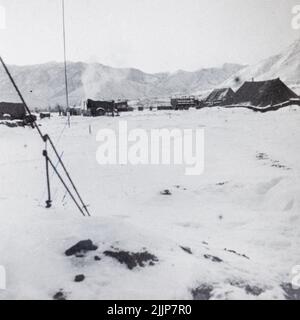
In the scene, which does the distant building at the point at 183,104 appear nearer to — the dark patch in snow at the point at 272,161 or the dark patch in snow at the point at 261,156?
the dark patch in snow at the point at 261,156

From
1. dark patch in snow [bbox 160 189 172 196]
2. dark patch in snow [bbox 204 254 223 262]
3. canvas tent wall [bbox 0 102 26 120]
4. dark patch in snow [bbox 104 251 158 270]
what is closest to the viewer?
dark patch in snow [bbox 104 251 158 270]

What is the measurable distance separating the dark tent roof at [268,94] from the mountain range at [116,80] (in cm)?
6187

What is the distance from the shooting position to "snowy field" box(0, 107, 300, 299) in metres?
3.99

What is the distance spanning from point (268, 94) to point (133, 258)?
29.6 m

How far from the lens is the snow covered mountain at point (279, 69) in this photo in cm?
9281

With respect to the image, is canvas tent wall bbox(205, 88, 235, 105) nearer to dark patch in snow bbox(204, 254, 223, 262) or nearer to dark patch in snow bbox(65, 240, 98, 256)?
dark patch in snow bbox(204, 254, 223, 262)

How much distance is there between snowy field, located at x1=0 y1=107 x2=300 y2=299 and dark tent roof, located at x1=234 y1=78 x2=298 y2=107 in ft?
56.5

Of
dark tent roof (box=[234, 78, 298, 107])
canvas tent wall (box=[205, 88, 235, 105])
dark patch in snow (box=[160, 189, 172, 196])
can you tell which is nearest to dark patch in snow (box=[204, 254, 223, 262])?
dark patch in snow (box=[160, 189, 172, 196])

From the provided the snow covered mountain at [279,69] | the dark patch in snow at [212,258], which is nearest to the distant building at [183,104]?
the snow covered mountain at [279,69]

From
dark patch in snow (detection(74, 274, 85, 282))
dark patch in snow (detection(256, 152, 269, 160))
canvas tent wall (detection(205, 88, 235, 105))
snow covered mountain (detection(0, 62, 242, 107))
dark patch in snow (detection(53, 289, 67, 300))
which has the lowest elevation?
dark patch in snow (detection(53, 289, 67, 300))

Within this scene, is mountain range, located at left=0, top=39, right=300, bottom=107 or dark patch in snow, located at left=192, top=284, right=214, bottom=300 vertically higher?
mountain range, located at left=0, top=39, right=300, bottom=107
